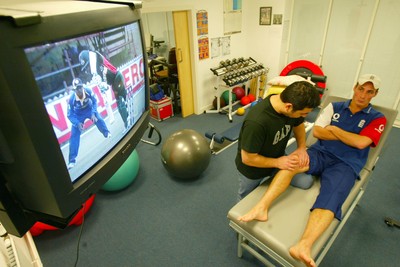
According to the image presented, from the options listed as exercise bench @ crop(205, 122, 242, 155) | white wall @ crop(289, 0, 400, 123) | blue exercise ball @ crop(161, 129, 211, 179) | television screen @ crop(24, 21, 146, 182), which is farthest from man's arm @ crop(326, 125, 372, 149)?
white wall @ crop(289, 0, 400, 123)

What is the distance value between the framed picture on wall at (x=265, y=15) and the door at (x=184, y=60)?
159 cm

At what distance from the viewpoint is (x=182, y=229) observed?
7.52ft

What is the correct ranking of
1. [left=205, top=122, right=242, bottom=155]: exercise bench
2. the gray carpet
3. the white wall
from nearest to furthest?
the gray carpet → [left=205, top=122, right=242, bottom=155]: exercise bench → the white wall

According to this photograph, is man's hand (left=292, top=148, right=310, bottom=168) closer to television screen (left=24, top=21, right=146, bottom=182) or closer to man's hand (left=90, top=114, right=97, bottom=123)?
television screen (left=24, top=21, right=146, bottom=182)

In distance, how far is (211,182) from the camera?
9.42ft

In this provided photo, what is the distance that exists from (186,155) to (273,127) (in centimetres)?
135

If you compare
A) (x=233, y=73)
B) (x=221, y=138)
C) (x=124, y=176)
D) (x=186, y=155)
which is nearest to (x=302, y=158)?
(x=186, y=155)

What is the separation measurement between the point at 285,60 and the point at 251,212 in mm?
4121

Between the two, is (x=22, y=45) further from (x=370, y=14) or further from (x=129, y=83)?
(x=370, y=14)

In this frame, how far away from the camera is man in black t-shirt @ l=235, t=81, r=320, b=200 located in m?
1.38

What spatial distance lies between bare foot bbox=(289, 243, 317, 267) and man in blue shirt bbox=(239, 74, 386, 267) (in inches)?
7.0

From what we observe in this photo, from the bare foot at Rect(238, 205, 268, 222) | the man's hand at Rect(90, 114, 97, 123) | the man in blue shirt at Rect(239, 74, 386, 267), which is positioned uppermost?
the man's hand at Rect(90, 114, 97, 123)

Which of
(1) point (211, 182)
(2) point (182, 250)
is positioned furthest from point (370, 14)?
(2) point (182, 250)

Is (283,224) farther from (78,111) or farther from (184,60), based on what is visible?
(184,60)
